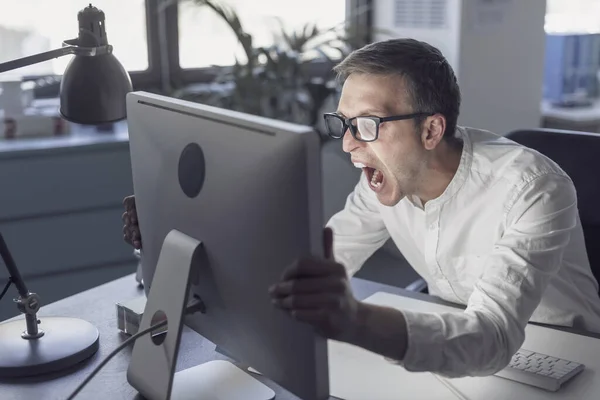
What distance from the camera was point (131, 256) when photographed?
10.1ft

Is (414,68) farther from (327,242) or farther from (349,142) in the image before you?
(327,242)

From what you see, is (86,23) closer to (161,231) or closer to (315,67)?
(161,231)

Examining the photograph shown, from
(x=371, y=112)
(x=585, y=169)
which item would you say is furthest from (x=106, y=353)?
(x=585, y=169)

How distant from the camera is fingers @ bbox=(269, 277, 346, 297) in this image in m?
0.96

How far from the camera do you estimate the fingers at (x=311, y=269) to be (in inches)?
37.7

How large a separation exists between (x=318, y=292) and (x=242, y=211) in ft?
0.48

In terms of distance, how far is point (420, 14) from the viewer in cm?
365

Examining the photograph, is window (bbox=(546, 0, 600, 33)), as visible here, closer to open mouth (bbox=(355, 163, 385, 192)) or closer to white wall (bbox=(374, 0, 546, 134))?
white wall (bbox=(374, 0, 546, 134))

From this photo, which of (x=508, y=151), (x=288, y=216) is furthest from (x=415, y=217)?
(x=288, y=216)

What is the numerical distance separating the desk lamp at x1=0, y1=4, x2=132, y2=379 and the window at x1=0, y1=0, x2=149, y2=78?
5.60 ft

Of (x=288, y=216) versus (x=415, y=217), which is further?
(x=415, y=217)

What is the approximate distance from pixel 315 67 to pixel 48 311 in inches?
94.1

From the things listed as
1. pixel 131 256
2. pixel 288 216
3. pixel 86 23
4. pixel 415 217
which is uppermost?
pixel 86 23

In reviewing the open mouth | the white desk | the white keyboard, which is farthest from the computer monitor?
the open mouth
